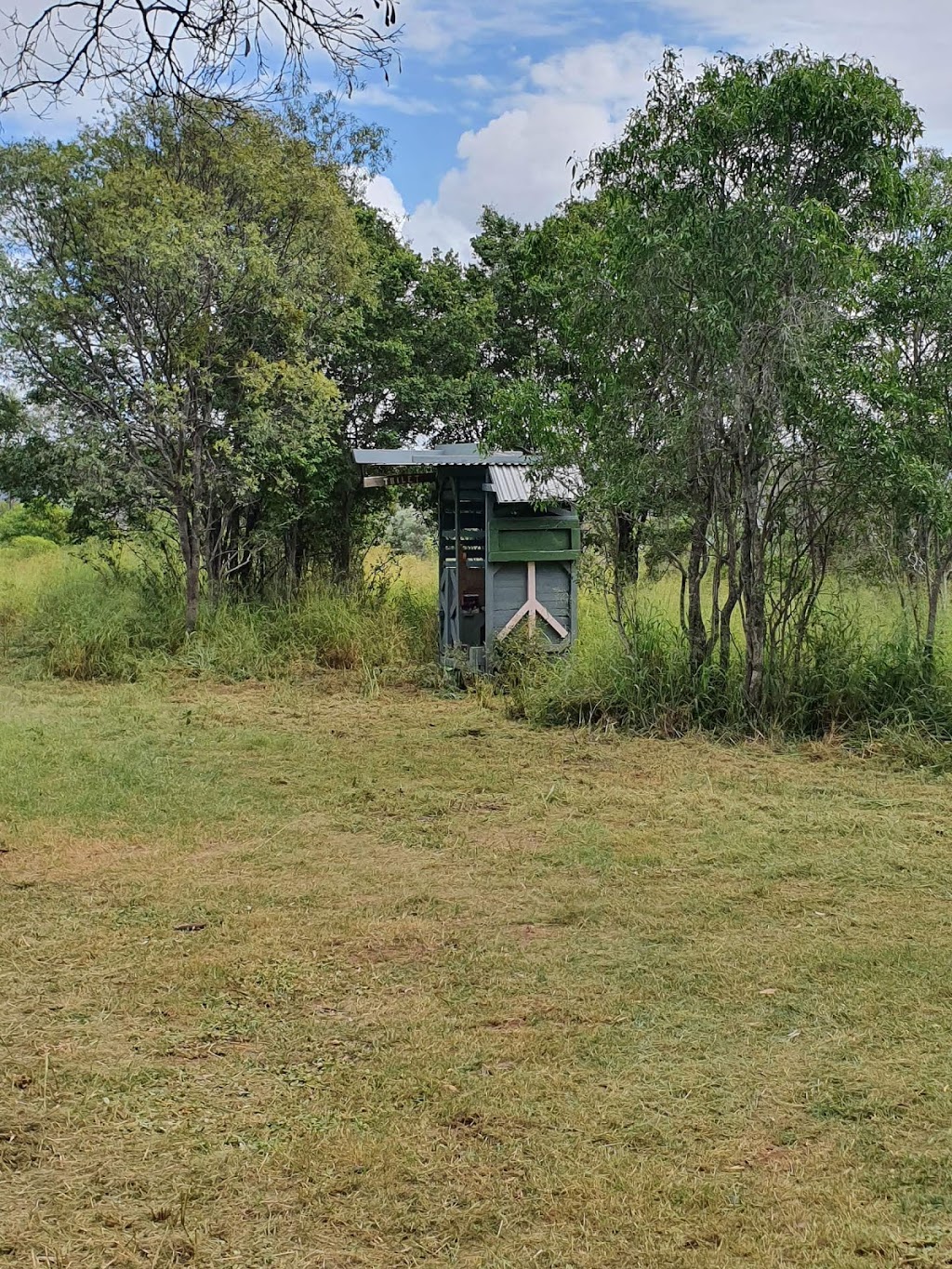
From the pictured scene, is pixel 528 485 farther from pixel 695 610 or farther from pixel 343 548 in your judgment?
pixel 343 548

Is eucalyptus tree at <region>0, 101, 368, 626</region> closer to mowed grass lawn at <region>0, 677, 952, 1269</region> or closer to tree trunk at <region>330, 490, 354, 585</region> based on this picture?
tree trunk at <region>330, 490, 354, 585</region>

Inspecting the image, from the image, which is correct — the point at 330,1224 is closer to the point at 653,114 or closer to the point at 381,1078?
the point at 381,1078

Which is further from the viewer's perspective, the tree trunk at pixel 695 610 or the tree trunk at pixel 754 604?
the tree trunk at pixel 695 610

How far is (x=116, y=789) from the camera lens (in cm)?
585

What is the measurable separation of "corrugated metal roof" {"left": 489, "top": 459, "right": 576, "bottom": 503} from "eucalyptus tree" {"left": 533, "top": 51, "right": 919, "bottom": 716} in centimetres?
96

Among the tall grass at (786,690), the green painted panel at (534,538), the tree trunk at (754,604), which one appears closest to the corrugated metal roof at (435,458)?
the green painted panel at (534,538)

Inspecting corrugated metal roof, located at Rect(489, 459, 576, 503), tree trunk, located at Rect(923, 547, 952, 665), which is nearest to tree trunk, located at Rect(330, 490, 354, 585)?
corrugated metal roof, located at Rect(489, 459, 576, 503)

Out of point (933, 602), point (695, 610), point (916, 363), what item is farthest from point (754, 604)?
point (916, 363)

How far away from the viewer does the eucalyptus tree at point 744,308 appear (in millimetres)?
6445

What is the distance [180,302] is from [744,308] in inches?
240

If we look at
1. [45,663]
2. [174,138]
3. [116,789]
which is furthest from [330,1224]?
[174,138]

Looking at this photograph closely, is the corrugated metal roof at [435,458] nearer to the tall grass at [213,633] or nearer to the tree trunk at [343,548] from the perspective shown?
the tall grass at [213,633]

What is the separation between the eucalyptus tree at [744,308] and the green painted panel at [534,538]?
2.14 metres

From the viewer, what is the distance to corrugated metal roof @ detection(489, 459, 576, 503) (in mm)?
8594
